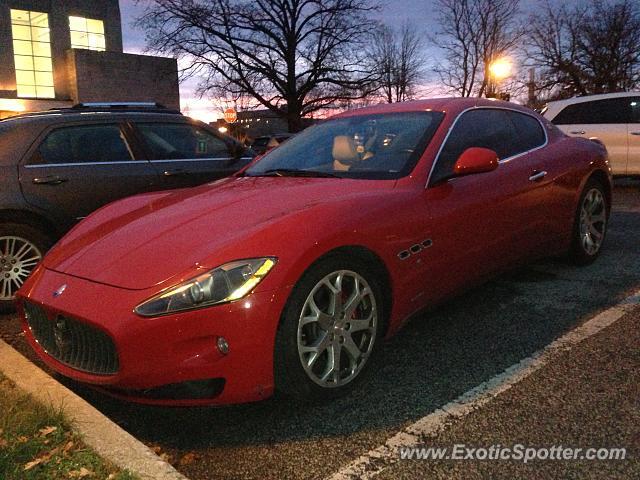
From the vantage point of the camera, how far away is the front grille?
2.45 m

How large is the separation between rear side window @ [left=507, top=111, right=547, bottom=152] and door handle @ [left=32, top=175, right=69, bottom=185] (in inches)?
140

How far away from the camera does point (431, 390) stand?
2.89 m

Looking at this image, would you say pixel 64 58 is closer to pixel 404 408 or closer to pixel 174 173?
pixel 174 173

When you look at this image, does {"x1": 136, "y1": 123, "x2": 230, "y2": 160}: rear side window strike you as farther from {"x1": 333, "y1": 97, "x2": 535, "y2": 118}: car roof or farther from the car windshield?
{"x1": 333, "y1": 97, "x2": 535, "y2": 118}: car roof

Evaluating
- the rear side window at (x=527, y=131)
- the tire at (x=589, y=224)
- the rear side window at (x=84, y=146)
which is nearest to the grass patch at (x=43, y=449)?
the rear side window at (x=84, y=146)

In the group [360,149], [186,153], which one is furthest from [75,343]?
[186,153]

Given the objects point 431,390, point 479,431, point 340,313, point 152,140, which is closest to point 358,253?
point 340,313

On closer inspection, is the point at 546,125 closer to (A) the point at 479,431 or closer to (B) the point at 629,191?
(A) the point at 479,431

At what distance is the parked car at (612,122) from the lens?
10.3 metres

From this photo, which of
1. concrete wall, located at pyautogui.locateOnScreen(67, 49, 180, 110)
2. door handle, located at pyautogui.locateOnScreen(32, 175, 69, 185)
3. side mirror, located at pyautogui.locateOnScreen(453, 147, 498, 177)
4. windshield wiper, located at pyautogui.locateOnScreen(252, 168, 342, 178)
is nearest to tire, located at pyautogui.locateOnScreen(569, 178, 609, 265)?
side mirror, located at pyautogui.locateOnScreen(453, 147, 498, 177)

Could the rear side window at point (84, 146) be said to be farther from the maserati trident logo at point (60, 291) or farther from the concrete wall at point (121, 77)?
the concrete wall at point (121, 77)

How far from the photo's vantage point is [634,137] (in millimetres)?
10266

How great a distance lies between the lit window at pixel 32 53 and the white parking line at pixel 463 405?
75.6ft

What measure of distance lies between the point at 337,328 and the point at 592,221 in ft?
10.7
